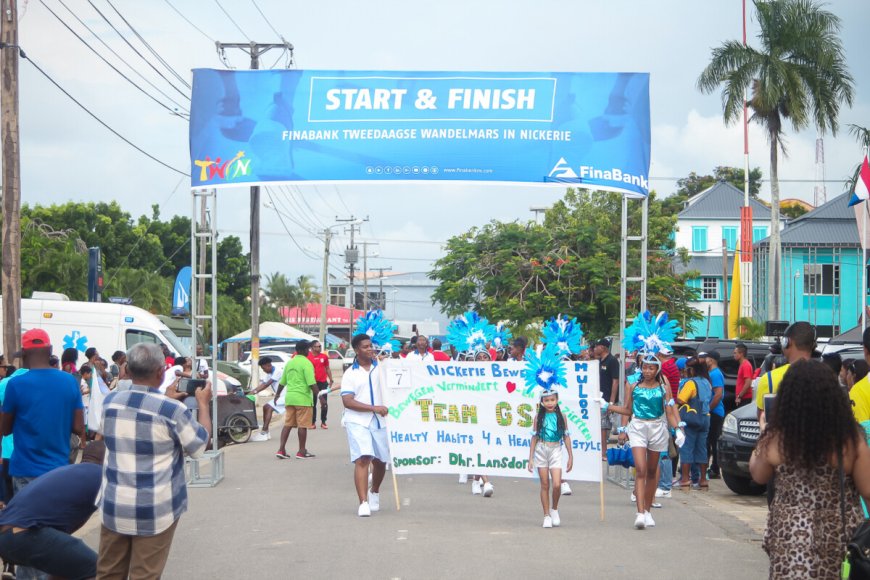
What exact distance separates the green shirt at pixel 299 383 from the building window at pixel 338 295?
124m

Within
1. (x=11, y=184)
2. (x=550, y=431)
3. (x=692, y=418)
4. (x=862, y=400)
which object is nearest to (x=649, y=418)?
(x=550, y=431)

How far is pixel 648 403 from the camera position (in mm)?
11188

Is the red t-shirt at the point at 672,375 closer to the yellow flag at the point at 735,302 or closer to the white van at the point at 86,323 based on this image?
the white van at the point at 86,323

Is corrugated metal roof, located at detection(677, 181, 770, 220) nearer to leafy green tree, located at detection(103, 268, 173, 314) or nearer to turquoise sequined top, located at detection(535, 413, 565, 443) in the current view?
leafy green tree, located at detection(103, 268, 173, 314)

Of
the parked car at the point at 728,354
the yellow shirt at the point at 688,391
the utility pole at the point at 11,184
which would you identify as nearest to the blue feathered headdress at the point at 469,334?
the yellow shirt at the point at 688,391

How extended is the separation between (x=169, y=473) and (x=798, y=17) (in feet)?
119

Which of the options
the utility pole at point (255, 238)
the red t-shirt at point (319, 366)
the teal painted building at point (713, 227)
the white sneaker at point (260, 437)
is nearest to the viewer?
the white sneaker at point (260, 437)

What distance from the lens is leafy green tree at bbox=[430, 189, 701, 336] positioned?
40.5 m

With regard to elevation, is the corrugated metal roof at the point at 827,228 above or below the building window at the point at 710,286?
above

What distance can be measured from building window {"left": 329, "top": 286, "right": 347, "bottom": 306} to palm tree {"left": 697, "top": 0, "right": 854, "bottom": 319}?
106 metres

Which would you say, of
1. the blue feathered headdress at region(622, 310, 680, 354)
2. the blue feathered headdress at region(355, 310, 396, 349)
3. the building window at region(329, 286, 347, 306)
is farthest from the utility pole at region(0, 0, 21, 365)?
the building window at region(329, 286, 347, 306)

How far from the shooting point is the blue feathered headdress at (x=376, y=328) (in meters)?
12.6

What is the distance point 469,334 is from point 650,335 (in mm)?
5038

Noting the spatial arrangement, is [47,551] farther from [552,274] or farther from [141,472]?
[552,274]
